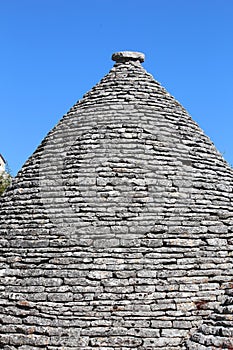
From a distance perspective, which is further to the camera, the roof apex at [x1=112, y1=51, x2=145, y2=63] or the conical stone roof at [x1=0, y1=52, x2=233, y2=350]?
the roof apex at [x1=112, y1=51, x2=145, y2=63]

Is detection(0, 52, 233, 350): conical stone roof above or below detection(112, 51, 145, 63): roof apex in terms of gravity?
below

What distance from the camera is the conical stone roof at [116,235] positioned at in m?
7.43

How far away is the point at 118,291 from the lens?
7477 mm

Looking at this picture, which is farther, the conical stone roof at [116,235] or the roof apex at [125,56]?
the roof apex at [125,56]

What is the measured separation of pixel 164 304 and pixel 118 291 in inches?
25.4

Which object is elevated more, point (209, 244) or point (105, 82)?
point (105, 82)

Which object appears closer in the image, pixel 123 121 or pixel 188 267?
pixel 188 267

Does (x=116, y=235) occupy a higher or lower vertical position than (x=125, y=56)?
lower

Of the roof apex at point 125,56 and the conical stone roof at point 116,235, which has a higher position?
the roof apex at point 125,56

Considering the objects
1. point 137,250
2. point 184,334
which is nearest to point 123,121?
point 137,250

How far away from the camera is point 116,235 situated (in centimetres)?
777

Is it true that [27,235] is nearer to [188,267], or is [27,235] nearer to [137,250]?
[137,250]

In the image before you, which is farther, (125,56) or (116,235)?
(125,56)

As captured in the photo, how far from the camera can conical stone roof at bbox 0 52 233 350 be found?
743cm
